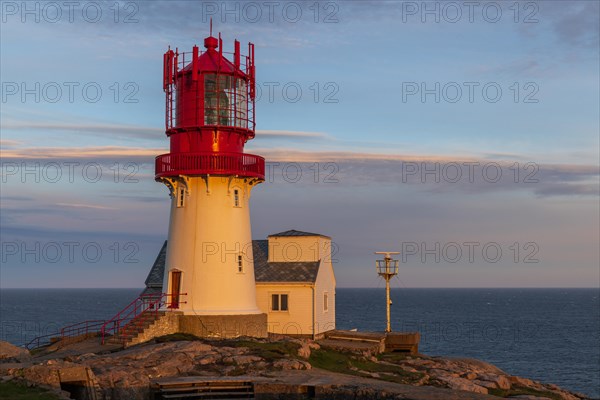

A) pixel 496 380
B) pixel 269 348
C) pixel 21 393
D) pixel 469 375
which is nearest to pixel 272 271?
pixel 269 348

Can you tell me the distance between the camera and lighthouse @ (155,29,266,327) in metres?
35.0

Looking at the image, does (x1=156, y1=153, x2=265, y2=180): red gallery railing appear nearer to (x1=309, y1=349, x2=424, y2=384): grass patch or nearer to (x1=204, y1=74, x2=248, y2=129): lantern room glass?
(x1=204, y1=74, x2=248, y2=129): lantern room glass

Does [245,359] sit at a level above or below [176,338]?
below

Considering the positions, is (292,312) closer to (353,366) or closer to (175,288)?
(175,288)

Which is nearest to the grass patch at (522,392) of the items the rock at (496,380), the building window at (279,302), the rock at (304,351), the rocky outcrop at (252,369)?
the rocky outcrop at (252,369)

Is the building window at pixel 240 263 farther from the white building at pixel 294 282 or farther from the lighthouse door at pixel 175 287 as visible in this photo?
the white building at pixel 294 282

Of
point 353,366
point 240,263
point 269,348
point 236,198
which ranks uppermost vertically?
point 236,198

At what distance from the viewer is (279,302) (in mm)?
40688

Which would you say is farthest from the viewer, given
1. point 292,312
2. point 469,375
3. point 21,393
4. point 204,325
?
point 292,312

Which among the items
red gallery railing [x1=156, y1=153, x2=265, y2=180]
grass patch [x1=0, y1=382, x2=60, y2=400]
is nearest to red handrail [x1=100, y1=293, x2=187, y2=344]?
red gallery railing [x1=156, y1=153, x2=265, y2=180]

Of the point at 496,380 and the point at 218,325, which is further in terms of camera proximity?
the point at 218,325

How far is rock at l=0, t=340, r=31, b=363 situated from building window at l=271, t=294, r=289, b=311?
13.6m

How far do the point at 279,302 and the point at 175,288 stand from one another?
681cm

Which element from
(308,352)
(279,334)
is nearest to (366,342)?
(279,334)
